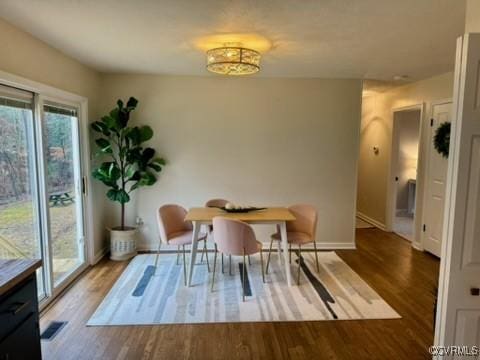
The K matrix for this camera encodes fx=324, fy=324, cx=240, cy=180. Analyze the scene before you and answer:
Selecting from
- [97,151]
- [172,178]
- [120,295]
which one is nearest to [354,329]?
[120,295]

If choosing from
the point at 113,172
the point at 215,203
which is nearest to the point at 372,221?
the point at 215,203

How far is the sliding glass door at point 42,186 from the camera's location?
2.61m

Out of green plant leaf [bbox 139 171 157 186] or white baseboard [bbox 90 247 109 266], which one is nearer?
white baseboard [bbox 90 247 109 266]

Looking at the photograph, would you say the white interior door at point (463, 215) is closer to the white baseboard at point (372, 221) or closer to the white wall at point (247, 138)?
the white wall at point (247, 138)

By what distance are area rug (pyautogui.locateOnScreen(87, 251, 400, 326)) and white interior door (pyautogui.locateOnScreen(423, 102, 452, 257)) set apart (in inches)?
58.1

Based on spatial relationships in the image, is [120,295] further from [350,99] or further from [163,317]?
[350,99]

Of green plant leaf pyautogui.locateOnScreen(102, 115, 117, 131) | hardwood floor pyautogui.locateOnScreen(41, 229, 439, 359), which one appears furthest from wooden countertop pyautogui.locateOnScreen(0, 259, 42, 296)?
green plant leaf pyautogui.locateOnScreen(102, 115, 117, 131)

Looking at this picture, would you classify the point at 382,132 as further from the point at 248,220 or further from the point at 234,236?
the point at 234,236

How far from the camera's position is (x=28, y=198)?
2885 mm

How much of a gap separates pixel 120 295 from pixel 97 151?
2.00m

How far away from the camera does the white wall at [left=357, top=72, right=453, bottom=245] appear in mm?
4648

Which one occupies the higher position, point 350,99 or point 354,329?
point 350,99

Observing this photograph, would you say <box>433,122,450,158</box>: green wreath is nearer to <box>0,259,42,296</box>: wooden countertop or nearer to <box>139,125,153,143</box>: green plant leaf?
<box>139,125,153,143</box>: green plant leaf

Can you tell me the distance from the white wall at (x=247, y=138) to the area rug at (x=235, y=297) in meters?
1.05
